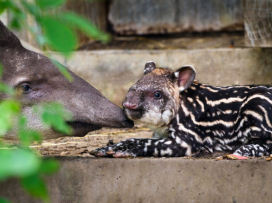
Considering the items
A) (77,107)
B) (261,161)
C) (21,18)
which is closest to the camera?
(21,18)

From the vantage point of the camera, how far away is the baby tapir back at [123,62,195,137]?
171 inches

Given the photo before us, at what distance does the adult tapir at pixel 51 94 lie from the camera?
171 inches

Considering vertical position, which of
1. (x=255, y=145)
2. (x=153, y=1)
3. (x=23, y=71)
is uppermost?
(x=153, y=1)

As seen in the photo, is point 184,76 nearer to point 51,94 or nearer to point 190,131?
point 190,131

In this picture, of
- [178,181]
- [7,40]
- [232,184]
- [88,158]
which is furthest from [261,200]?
[7,40]

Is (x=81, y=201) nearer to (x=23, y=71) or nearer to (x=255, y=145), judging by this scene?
(x=23, y=71)

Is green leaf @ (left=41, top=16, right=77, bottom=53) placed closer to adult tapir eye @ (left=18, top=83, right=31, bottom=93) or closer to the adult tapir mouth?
the adult tapir mouth

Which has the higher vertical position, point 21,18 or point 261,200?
point 21,18

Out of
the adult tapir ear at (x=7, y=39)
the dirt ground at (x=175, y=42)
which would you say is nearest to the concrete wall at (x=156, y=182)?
the adult tapir ear at (x=7, y=39)

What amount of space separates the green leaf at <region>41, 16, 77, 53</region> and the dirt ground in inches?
296

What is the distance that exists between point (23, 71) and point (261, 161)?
2351 mm

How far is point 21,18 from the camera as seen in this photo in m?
1.53

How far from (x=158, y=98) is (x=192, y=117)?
1.33ft

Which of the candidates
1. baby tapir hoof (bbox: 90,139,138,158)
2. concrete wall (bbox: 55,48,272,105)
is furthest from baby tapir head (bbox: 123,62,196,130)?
concrete wall (bbox: 55,48,272,105)
